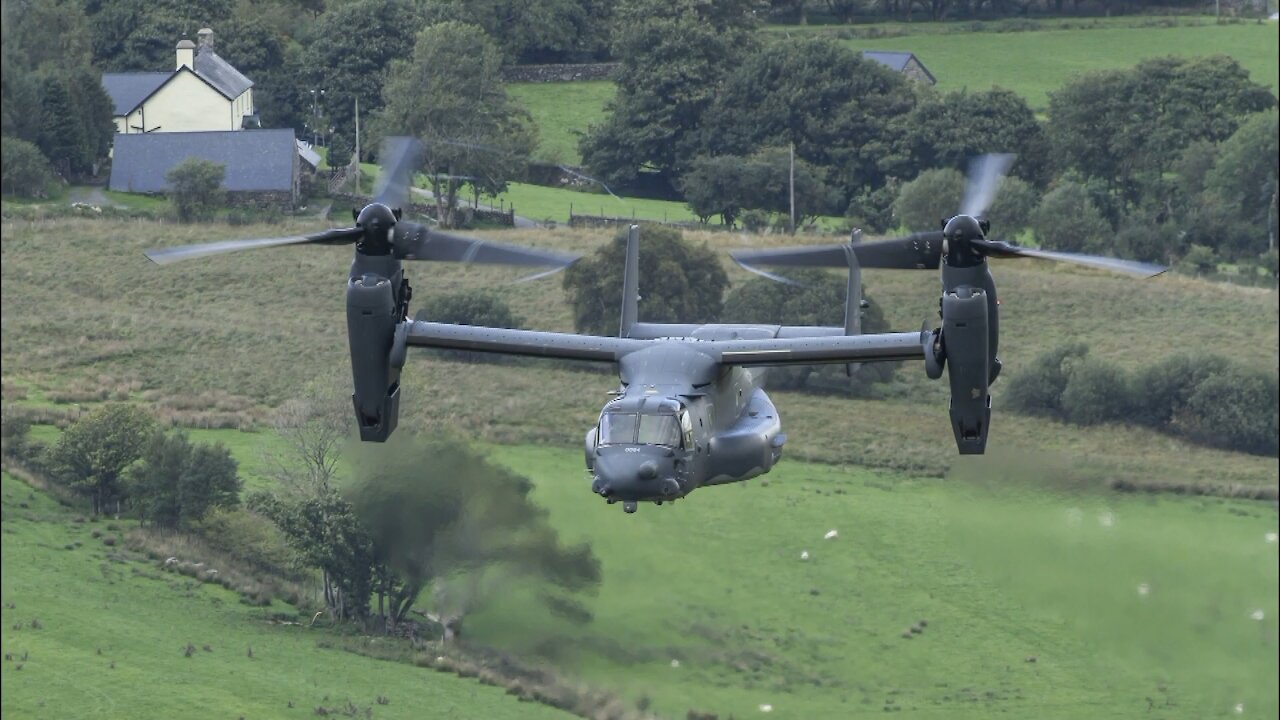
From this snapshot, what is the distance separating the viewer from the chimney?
117562 millimetres

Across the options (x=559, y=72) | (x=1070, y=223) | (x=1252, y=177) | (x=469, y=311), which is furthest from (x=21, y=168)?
(x=1252, y=177)

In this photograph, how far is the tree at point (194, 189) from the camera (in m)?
110

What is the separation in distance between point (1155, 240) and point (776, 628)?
63.6 metres

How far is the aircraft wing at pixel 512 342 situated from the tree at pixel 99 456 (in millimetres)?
37562

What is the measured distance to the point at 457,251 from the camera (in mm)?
42219

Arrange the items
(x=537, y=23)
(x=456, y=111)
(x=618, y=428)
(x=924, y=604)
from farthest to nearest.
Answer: (x=537, y=23) < (x=456, y=111) < (x=924, y=604) < (x=618, y=428)

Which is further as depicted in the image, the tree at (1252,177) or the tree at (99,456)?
the tree at (1252,177)

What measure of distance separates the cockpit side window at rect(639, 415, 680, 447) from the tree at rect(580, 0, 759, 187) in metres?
83.7

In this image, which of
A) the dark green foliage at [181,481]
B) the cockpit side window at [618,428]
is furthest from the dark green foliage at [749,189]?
the cockpit side window at [618,428]

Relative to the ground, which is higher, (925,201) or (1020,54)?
(1020,54)

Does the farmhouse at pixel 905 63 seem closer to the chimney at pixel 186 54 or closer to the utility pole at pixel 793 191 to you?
the utility pole at pixel 793 191

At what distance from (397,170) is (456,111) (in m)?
73.0

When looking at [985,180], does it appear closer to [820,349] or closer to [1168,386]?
[820,349]

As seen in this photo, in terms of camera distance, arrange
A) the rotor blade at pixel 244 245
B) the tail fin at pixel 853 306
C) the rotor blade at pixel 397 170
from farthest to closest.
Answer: the tail fin at pixel 853 306
the rotor blade at pixel 397 170
the rotor blade at pixel 244 245
